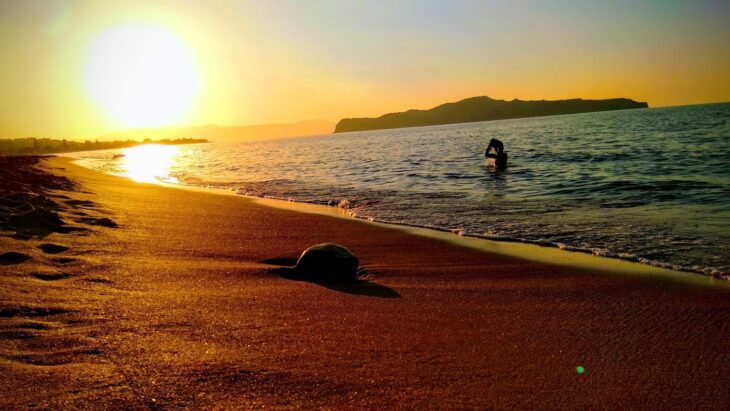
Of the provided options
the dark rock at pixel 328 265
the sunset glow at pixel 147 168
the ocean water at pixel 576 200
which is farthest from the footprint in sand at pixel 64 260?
the sunset glow at pixel 147 168

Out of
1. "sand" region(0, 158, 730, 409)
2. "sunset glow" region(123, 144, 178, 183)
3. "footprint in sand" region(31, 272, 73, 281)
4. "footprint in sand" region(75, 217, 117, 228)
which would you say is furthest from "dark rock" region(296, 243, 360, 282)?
"sunset glow" region(123, 144, 178, 183)

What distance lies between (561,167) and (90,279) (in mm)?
18998

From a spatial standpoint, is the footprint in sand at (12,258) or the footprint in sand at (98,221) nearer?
the footprint in sand at (12,258)

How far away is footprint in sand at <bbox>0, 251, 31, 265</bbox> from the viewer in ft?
14.2

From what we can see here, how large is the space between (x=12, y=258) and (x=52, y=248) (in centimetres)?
69

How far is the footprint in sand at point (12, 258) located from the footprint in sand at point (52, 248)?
414 mm

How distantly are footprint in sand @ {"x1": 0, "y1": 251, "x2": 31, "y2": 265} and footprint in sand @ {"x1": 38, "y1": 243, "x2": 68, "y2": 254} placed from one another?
16.3 inches

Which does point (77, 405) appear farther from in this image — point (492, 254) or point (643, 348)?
point (492, 254)

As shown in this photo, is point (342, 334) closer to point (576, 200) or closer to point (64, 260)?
point (64, 260)

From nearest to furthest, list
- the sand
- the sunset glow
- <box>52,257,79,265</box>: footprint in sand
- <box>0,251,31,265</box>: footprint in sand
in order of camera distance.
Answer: the sand → <box>0,251,31,265</box>: footprint in sand → <box>52,257,79,265</box>: footprint in sand → the sunset glow

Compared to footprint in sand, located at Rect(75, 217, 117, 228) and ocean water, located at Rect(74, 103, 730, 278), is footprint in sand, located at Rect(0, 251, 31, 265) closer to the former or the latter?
footprint in sand, located at Rect(75, 217, 117, 228)

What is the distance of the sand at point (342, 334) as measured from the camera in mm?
2484

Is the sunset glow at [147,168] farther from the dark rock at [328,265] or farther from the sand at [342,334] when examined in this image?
the sand at [342,334]

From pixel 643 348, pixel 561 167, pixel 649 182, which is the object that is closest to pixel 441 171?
pixel 561 167
